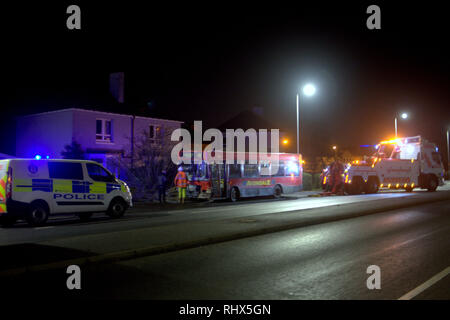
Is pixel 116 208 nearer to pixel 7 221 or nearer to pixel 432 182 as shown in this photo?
pixel 7 221

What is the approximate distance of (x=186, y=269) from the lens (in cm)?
704

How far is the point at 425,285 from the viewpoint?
5953mm

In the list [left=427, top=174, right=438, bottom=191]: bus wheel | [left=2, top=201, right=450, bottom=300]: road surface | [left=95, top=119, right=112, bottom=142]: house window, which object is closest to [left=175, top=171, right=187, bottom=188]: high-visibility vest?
[left=2, top=201, right=450, bottom=300]: road surface

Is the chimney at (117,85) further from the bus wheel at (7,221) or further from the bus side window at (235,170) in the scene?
the bus wheel at (7,221)

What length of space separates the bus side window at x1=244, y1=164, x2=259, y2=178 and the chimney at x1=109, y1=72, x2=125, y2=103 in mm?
18457

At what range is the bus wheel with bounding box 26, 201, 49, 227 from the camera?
42.6ft

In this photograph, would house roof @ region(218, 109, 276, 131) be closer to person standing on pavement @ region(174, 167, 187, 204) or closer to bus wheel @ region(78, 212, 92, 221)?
person standing on pavement @ region(174, 167, 187, 204)

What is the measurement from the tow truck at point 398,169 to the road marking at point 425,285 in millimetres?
18808

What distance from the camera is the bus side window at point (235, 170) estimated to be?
2294 centimetres

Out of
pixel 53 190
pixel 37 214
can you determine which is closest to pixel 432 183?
pixel 53 190

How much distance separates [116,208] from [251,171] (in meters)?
10.1

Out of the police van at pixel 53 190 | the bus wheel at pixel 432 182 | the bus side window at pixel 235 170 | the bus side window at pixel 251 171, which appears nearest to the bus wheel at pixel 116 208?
the police van at pixel 53 190

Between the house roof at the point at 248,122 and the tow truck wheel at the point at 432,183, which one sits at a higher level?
the house roof at the point at 248,122
